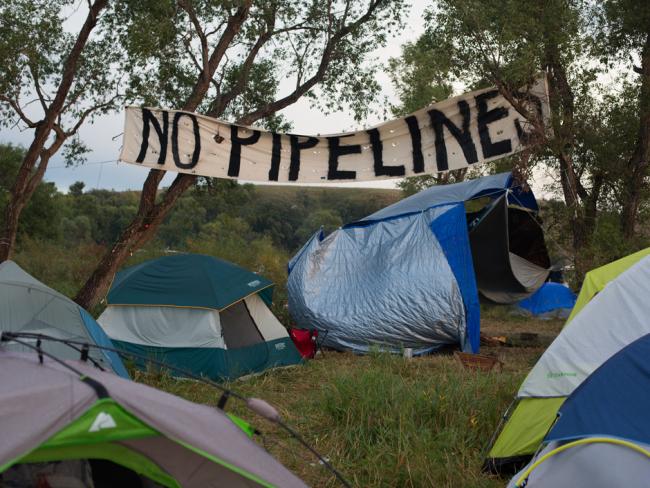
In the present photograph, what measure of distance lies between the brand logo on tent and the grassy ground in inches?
69.5

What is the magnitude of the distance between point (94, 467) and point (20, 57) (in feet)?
27.7

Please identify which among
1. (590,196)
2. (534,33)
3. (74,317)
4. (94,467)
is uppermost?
(534,33)

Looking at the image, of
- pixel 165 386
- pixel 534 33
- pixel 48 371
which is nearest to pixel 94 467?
pixel 48 371

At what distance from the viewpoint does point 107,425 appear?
248 cm

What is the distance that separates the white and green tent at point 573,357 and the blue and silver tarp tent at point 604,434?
0.45 meters

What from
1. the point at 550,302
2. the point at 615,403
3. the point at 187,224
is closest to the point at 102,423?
the point at 615,403

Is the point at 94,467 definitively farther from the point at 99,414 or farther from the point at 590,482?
the point at 590,482

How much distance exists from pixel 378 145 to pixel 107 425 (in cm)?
647

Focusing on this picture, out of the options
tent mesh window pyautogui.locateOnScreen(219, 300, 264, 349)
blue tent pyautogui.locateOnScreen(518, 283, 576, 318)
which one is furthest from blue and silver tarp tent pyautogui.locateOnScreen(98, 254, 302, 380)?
blue tent pyautogui.locateOnScreen(518, 283, 576, 318)

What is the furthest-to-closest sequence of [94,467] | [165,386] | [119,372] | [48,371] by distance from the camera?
1. [165,386]
2. [119,372]
3. [94,467]
4. [48,371]

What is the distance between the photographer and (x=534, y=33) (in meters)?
9.49

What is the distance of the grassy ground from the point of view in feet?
14.8

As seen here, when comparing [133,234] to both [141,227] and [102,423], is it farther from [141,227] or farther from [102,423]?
[102,423]

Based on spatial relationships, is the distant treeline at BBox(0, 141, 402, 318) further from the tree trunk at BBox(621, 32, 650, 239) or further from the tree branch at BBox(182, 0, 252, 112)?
the tree trunk at BBox(621, 32, 650, 239)
